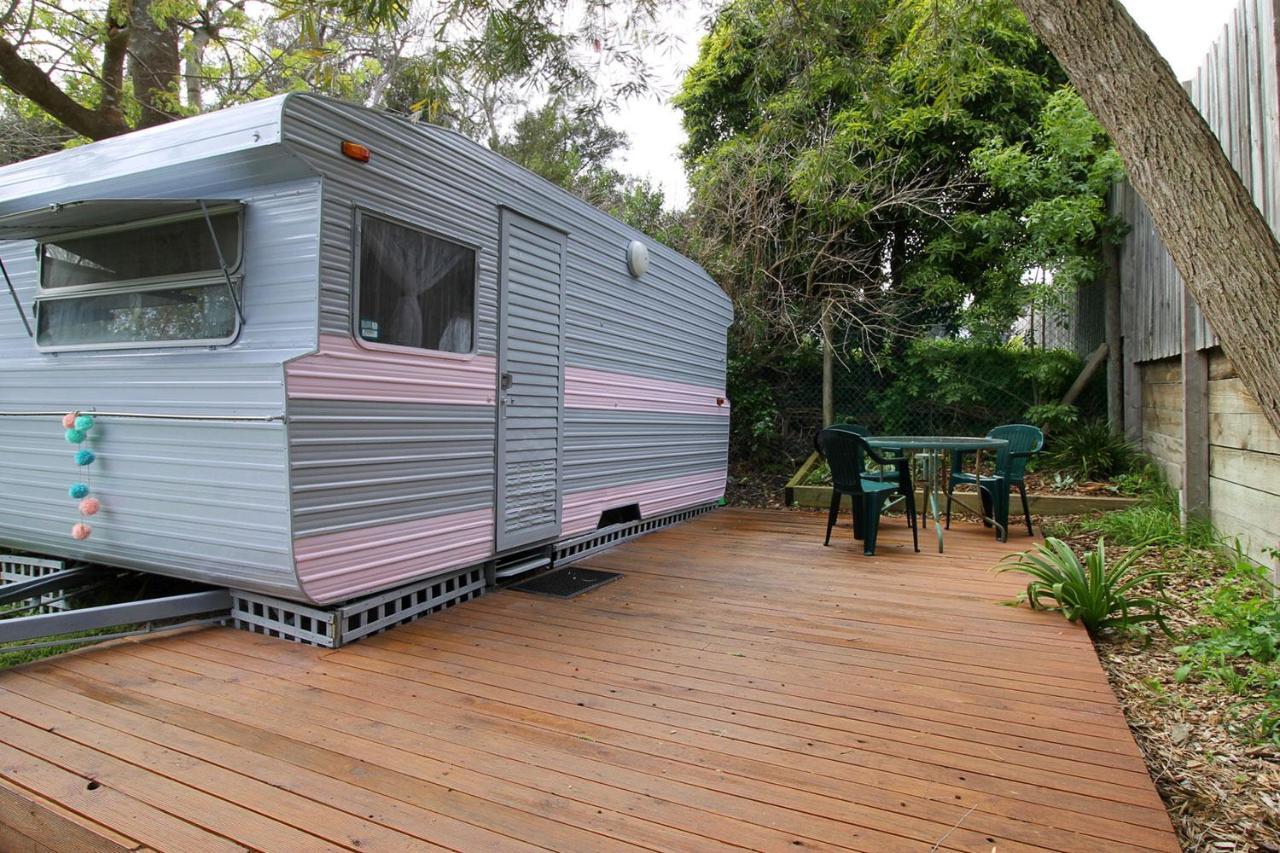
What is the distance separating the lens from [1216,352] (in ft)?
15.0

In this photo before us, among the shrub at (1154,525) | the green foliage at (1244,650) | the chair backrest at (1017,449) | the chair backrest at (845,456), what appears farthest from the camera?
the chair backrest at (1017,449)

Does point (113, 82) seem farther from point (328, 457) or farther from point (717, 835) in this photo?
point (717, 835)

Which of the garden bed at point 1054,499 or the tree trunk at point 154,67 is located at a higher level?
the tree trunk at point 154,67

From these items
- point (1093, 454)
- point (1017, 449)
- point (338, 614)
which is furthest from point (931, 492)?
point (338, 614)

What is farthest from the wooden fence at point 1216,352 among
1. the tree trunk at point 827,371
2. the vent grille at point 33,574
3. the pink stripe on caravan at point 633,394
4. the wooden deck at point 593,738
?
the vent grille at point 33,574

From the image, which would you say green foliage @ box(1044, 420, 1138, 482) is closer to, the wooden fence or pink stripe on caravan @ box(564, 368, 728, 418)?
the wooden fence

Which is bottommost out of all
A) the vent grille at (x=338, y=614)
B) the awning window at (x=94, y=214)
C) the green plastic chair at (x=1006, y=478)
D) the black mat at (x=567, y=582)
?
the black mat at (x=567, y=582)

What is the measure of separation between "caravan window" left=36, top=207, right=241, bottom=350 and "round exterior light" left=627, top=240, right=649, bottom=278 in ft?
9.89

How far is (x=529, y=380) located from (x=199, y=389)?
1797mm

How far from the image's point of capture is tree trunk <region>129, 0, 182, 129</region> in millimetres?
7219

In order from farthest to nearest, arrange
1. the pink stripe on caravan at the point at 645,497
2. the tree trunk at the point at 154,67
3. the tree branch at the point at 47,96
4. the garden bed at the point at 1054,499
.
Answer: the tree trunk at the point at 154,67
the garden bed at the point at 1054,499
the tree branch at the point at 47,96
the pink stripe on caravan at the point at 645,497

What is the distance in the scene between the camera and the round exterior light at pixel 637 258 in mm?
5641

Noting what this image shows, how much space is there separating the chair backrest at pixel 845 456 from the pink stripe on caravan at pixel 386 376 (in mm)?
2572

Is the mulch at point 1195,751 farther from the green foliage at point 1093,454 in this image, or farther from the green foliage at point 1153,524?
the green foliage at point 1093,454
